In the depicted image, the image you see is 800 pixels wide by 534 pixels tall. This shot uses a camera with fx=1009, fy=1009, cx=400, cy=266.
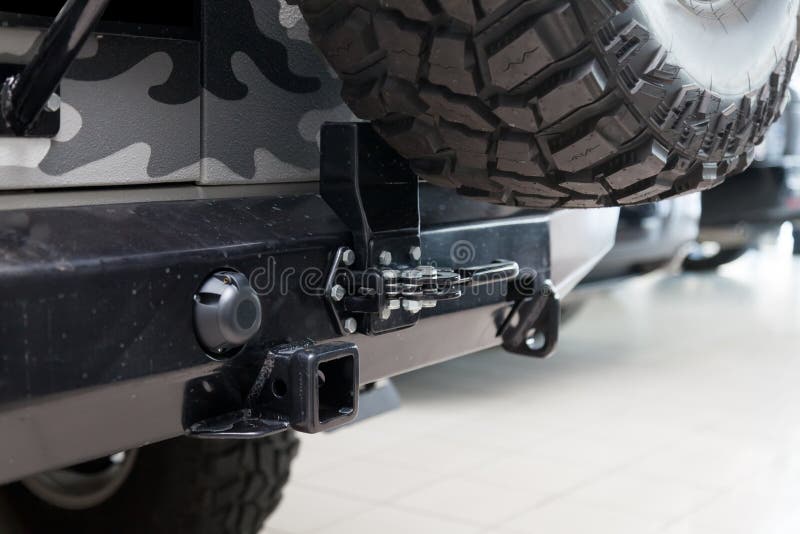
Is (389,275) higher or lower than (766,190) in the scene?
lower

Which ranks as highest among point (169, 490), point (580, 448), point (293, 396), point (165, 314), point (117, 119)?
point (117, 119)

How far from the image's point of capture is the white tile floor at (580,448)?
2801 mm

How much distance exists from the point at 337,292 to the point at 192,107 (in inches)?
12.2

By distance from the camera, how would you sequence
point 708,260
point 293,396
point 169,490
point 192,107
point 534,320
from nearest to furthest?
1. point 293,396
2. point 192,107
3. point 534,320
4. point 169,490
5. point 708,260

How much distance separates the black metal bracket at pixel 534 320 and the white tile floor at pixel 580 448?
110cm

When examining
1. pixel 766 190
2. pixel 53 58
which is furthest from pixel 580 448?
pixel 53 58

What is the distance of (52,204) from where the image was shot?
1.17 m

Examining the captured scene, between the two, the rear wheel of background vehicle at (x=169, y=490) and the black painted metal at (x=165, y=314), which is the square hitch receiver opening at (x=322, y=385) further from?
the rear wheel of background vehicle at (x=169, y=490)

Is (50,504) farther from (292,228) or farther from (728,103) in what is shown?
(728,103)

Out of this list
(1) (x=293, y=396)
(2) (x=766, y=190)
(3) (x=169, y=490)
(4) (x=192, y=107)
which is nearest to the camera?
(1) (x=293, y=396)

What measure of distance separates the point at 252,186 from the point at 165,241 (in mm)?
273

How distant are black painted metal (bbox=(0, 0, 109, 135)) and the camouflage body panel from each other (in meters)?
0.06

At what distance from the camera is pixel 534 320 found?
5.66 feet

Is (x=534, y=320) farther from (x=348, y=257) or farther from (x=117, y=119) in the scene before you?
(x=117, y=119)
